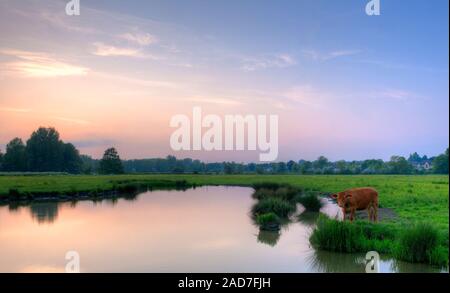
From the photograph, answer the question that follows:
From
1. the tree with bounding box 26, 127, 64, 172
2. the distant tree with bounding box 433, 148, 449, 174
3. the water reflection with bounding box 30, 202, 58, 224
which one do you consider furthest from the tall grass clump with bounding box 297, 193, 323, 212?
the tree with bounding box 26, 127, 64, 172

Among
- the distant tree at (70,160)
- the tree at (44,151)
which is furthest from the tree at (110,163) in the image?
the tree at (44,151)

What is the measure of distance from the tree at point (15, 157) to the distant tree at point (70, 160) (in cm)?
536

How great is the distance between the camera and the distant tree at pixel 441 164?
2327 inches

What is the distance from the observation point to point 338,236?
1228 cm

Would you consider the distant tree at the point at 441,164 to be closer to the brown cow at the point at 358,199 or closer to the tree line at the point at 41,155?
the brown cow at the point at 358,199

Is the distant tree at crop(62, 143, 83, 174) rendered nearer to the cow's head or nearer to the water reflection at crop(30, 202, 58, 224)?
the water reflection at crop(30, 202, 58, 224)

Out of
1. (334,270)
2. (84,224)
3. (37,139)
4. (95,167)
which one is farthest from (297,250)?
(95,167)

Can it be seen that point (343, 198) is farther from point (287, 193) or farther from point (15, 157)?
point (15, 157)

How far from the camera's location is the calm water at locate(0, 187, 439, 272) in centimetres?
1156

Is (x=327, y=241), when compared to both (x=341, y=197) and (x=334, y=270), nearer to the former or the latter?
(x=334, y=270)

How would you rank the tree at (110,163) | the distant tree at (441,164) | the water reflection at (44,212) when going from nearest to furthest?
1. the water reflection at (44,212)
2. the distant tree at (441,164)
3. the tree at (110,163)

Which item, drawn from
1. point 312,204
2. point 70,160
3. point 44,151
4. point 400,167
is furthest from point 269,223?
point 400,167

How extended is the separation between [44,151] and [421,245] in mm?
53932

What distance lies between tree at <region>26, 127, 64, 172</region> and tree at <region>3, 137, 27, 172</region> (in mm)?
688
